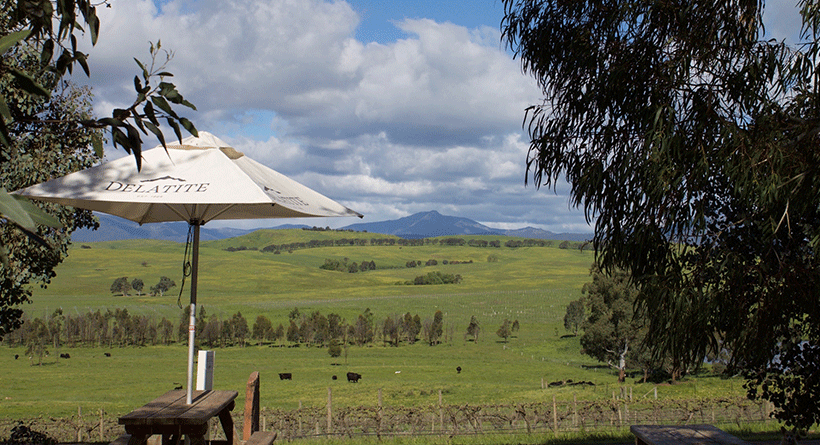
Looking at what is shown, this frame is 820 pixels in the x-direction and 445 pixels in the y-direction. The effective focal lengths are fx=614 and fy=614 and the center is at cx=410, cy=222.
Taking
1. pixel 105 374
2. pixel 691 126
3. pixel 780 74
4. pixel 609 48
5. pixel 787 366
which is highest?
pixel 609 48

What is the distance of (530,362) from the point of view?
5716 cm

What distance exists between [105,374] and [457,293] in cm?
7598

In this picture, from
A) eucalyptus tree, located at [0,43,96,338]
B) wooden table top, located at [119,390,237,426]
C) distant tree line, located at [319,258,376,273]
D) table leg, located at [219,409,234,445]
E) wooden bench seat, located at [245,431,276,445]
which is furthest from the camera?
distant tree line, located at [319,258,376,273]

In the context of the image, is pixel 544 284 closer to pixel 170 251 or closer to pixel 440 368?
pixel 440 368

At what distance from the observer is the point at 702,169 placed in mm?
5398

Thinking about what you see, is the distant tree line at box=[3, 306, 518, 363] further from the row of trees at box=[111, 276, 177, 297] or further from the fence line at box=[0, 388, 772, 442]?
the fence line at box=[0, 388, 772, 442]

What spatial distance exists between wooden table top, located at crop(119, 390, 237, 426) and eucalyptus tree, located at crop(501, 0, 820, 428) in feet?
A: 12.6

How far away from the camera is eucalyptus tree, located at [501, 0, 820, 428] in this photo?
5.11 meters

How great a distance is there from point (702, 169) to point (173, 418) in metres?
4.72

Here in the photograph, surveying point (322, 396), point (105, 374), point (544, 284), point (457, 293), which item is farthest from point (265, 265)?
point (322, 396)

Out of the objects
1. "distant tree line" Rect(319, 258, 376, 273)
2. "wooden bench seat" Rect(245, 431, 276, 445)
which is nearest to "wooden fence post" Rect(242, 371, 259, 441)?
"wooden bench seat" Rect(245, 431, 276, 445)

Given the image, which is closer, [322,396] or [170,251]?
[322,396]

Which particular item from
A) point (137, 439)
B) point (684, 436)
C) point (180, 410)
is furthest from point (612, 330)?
point (137, 439)

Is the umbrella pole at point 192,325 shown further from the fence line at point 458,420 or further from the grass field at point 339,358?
the grass field at point 339,358
